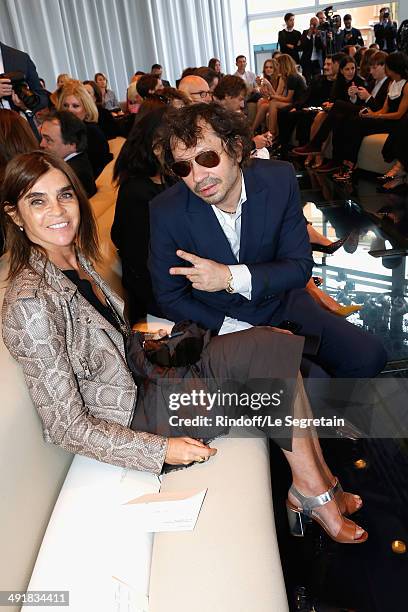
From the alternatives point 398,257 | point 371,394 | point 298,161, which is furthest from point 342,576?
point 298,161

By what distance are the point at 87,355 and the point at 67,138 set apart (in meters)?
2.39

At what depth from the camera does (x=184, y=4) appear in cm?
1362

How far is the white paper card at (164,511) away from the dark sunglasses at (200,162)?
1.07m

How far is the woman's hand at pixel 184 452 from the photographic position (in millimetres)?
1480

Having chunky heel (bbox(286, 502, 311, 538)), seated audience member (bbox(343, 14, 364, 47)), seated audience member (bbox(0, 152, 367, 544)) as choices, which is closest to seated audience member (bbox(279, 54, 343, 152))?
seated audience member (bbox(343, 14, 364, 47))

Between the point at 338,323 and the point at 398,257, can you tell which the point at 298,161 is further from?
the point at 338,323

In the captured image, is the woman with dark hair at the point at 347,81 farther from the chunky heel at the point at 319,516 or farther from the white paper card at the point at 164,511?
the white paper card at the point at 164,511

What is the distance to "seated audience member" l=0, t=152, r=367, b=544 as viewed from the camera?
136 cm

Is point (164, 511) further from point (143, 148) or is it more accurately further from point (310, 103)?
point (310, 103)

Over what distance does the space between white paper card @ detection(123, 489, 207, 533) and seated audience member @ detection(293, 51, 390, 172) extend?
5.89 meters

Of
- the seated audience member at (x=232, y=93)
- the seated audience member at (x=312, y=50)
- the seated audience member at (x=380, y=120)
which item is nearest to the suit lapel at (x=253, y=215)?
the seated audience member at (x=232, y=93)

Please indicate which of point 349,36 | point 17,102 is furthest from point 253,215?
point 349,36

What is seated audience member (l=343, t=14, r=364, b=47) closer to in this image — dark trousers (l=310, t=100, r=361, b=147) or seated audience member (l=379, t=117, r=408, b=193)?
dark trousers (l=310, t=100, r=361, b=147)

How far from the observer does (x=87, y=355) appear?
1508 millimetres
